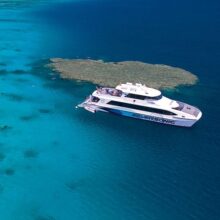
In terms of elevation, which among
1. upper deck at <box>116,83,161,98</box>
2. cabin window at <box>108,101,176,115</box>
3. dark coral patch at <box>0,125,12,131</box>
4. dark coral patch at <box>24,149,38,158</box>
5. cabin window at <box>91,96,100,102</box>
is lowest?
dark coral patch at <box>24,149,38,158</box>

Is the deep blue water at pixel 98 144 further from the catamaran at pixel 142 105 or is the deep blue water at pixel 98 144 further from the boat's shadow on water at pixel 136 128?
the catamaran at pixel 142 105

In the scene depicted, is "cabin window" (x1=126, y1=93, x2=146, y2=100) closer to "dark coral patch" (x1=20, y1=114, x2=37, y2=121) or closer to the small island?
the small island

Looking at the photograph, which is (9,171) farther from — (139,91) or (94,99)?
(139,91)

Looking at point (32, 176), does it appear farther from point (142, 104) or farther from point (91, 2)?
point (91, 2)

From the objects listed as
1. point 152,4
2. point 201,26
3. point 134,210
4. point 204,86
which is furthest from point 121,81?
point 152,4

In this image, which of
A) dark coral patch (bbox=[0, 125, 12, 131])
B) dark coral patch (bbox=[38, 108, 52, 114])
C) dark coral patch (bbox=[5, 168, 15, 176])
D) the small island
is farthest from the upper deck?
dark coral patch (bbox=[5, 168, 15, 176])
